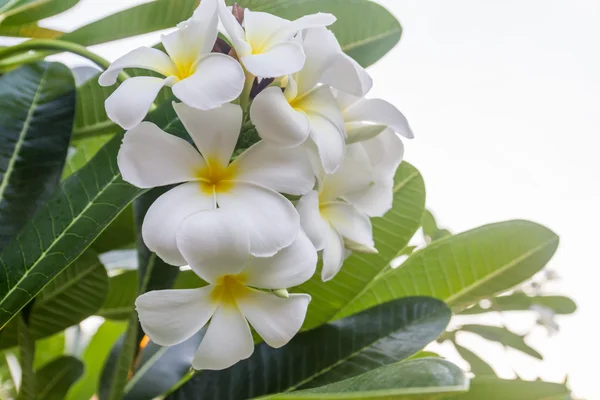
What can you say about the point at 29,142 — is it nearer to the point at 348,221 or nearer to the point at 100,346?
the point at 348,221

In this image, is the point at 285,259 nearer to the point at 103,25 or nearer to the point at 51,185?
the point at 51,185

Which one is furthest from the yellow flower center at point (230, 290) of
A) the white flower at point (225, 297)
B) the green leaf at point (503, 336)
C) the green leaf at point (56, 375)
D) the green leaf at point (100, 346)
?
the green leaf at point (503, 336)

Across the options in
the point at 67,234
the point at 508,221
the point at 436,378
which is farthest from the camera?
the point at 508,221

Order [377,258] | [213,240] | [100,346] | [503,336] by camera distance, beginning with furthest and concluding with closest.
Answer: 1. [503,336]
2. [100,346]
3. [377,258]
4. [213,240]

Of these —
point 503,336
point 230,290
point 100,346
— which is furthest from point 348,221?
point 503,336

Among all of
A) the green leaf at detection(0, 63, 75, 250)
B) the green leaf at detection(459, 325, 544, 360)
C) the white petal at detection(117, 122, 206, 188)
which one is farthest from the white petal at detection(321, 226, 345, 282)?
the green leaf at detection(459, 325, 544, 360)

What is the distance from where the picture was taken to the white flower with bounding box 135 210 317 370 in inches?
9.9

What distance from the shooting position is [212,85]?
27cm

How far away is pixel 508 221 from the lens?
18.9 inches

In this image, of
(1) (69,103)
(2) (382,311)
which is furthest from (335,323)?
(1) (69,103)

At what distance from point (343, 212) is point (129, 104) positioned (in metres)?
0.17

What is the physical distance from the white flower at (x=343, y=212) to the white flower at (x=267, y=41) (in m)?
0.08

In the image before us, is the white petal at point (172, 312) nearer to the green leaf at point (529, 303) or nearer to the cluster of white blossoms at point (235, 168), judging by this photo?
the cluster of white blossoms at point (235, 168)

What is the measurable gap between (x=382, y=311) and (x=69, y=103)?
32 cm
